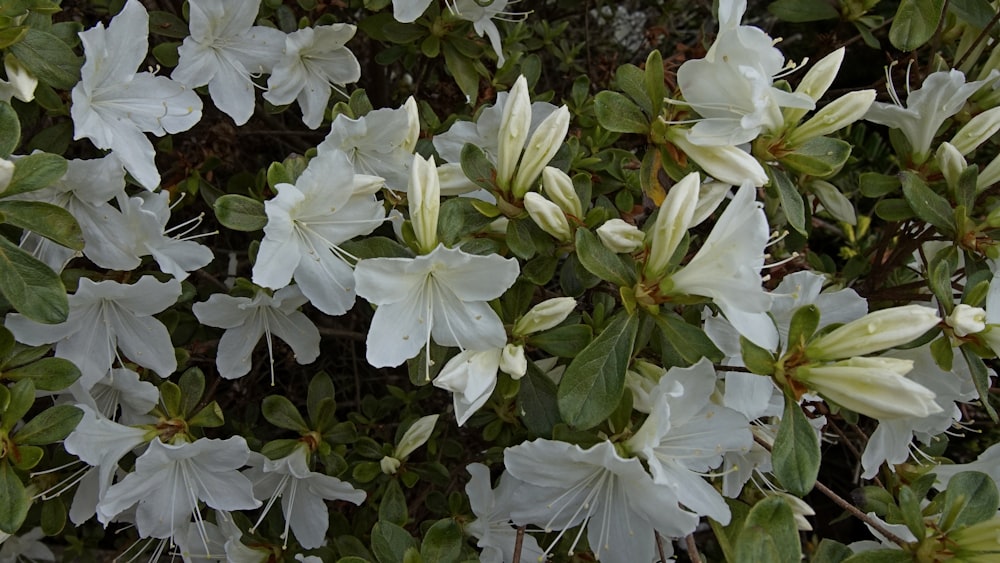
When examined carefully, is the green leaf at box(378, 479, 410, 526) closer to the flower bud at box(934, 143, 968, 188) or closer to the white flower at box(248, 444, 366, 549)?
the white flower at box(248, 444, 366, 549)

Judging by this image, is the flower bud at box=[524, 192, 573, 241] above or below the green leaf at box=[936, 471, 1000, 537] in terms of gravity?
above

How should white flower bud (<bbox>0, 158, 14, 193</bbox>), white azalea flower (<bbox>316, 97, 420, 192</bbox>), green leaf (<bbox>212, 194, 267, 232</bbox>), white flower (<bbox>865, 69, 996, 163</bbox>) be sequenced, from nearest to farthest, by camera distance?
white flower bud (<bbox>0, 158, 14, 193</bbox>) < green leaf (<bbox>212, 194, 267, 232</bbox>) < white azalea flower (<bbox>316, 97, 420, 192</bbox>) < white flower (<bbox>865, 69, 996, 163</bbox>)

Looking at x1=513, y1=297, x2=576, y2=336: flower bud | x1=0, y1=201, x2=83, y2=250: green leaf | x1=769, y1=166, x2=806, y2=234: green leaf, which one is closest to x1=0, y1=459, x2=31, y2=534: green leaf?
x1=0, y1=201, x2=83, y2=250: green leaf

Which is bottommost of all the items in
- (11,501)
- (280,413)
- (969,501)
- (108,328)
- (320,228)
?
(280,413)

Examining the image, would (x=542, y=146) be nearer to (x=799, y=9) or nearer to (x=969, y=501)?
(x=969, y=501)

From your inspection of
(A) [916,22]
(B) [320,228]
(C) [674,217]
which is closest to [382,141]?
(B) [320,228]

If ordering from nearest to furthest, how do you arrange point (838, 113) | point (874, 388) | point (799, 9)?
point (874, 388)
point (838, 113)
point (799, 9)

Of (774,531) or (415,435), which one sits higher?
(774,531)
